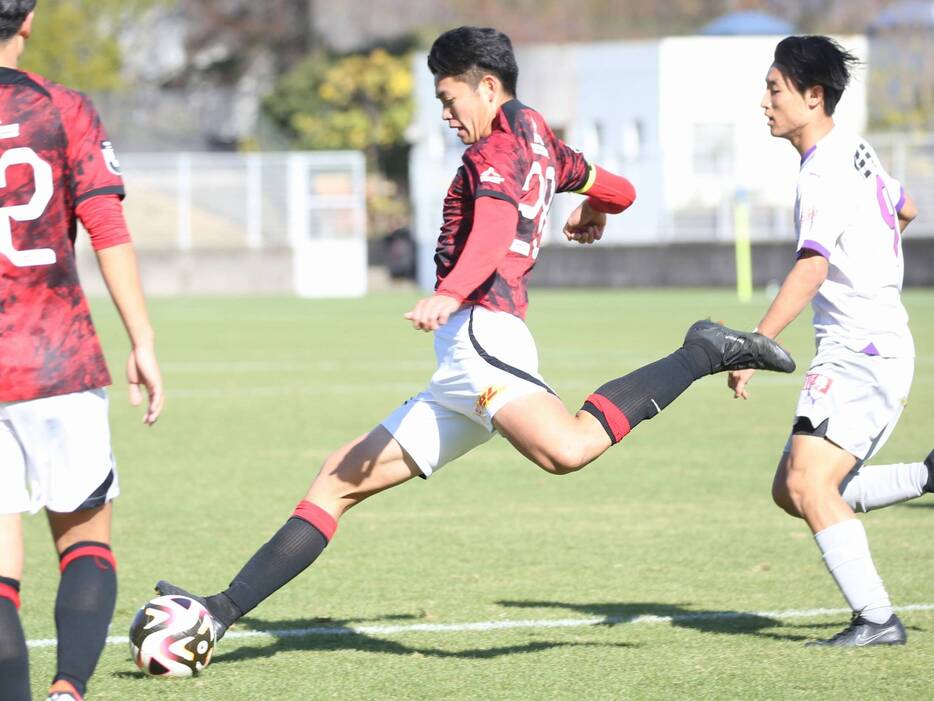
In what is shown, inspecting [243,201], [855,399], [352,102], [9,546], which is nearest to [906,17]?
[352,102]

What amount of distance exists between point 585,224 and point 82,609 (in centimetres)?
266

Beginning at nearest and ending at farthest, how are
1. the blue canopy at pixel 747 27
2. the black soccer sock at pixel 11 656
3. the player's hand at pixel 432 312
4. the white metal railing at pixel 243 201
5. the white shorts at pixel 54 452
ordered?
1. the black soccer sock at pixel 11 656
2. the white shorts at pixel 54 452
3. the player's hand at pixel 432 312
4. the white metal railing at pixel 243 201
5. the blue canopy at pixel 747 27

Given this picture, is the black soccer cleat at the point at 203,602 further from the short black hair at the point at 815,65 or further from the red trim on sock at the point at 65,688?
the short black hair at the point at 815,65

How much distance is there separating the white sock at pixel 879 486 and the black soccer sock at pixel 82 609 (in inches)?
110

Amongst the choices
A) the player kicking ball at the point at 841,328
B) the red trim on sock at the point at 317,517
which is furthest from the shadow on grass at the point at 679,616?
the red trim on sock at the point at 317,517

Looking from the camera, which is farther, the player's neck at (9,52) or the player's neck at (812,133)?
the player's neck at (812,133)

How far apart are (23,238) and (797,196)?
2.63 metres

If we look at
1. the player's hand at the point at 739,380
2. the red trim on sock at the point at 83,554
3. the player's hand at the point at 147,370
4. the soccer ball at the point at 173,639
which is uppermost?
the player's hand at the point at 147,370

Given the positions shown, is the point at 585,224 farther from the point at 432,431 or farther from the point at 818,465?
the point at 818,465

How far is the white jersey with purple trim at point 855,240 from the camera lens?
220 inches

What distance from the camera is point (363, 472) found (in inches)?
222

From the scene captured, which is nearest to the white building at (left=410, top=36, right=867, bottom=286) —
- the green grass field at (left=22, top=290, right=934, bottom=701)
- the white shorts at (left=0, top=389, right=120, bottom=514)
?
the green grass field at (left=22, top=290, right=934, bottom=701)

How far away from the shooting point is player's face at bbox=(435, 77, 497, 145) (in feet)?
18.1

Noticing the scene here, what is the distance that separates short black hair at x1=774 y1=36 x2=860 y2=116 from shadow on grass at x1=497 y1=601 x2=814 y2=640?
185 cm
